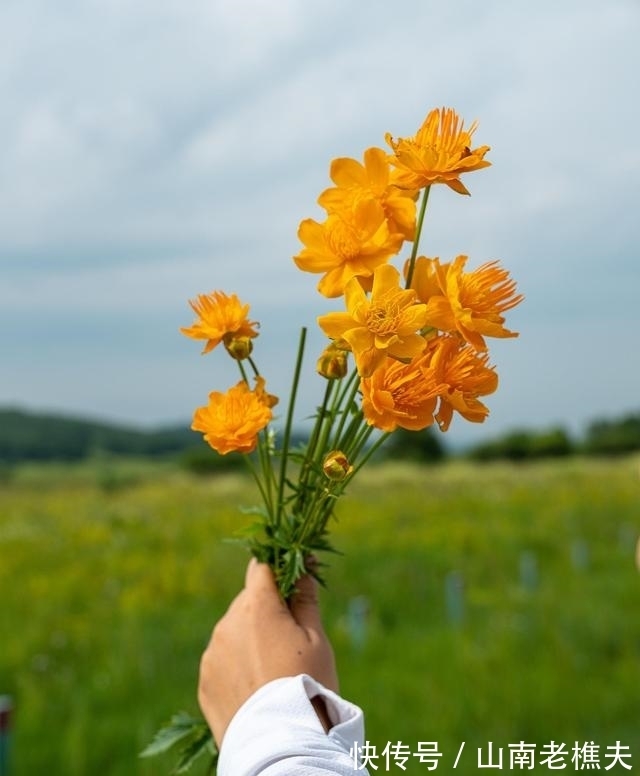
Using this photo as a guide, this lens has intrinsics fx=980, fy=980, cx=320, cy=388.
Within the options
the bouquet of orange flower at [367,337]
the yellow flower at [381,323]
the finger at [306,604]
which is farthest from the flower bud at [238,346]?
the finger at [306,604]

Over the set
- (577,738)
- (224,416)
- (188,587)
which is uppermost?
(224,416)

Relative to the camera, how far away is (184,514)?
8.94m

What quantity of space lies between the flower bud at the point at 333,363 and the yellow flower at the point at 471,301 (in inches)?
4.3

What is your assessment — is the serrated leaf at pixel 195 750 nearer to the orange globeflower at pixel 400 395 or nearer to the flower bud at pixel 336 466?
the flower bud at pixel 336 466

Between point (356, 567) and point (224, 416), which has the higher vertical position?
point (224, 416)

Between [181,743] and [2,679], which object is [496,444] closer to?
[2,679]

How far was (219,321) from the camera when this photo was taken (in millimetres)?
1181

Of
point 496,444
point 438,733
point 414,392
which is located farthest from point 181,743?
point 496,444

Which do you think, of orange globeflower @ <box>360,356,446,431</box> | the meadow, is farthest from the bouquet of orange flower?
the meadow

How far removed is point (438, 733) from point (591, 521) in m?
5.26

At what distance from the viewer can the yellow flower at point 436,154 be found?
106cm

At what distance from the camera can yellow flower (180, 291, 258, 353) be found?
3.87ft

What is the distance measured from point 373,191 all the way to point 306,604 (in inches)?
19.6

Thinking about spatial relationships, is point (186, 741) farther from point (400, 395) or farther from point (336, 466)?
point (400, 395)
